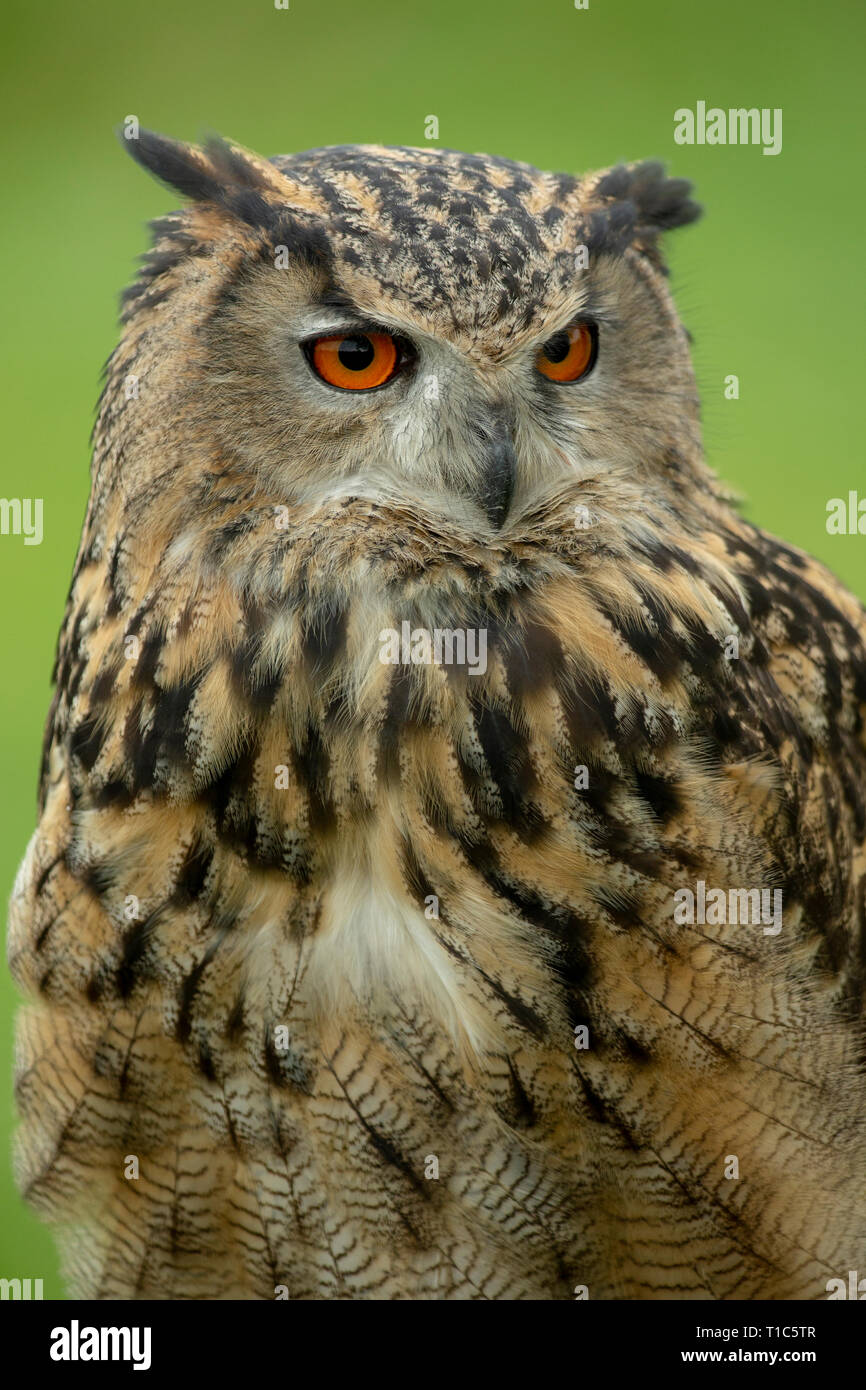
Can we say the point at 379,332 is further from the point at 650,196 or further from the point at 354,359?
the point at 650,196

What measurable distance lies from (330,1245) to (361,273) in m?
1.10

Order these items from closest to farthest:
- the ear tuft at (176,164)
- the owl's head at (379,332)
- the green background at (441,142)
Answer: the owl's head at (379,332), the ear tuft at (176,164), the green background at (441,142)

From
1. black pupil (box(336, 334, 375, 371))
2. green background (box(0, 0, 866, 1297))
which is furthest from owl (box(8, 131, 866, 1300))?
green background (box(0, 0, 866, 1297))

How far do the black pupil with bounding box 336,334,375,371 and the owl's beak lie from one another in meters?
0.14

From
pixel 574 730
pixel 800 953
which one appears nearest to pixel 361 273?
pixel 574 730

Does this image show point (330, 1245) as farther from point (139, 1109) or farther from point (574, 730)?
point (574, 730)

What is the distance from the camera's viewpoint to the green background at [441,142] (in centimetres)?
355

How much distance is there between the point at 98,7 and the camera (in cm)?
348

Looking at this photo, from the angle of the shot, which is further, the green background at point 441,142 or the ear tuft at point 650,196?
the green background at point 441,142

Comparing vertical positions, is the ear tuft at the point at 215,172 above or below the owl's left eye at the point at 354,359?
above

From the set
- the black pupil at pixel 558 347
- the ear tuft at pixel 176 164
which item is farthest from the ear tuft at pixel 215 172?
the black pupil at pixel 558 347

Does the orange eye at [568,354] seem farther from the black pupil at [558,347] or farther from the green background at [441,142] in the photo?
the green background at [441,142]

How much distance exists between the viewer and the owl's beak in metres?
1.48
